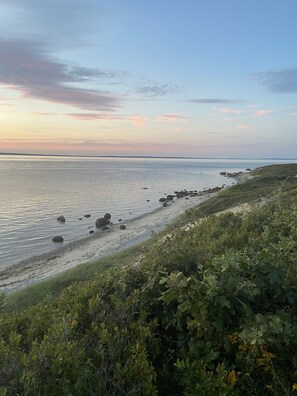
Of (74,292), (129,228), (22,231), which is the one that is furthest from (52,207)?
(74,292)

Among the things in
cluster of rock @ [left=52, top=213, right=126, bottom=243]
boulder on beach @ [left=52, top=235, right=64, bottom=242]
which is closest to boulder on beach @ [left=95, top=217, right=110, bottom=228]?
cluster of rock @ [left=52, top=213, right=126, bottom=243]

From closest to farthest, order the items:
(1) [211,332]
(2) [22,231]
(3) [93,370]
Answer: (3) [93,370] → (1) [211,332] → (2) [22,231]

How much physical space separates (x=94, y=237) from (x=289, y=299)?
2653 cm

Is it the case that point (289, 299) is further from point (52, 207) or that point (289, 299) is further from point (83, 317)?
point (52, 207)

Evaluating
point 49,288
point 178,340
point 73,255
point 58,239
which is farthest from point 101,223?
point 178,340

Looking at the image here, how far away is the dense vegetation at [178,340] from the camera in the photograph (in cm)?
328

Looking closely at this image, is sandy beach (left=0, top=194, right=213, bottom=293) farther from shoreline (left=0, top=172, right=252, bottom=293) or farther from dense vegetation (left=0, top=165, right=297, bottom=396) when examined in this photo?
dense vegetation (left=0, top=165, right=297, bottom=396)

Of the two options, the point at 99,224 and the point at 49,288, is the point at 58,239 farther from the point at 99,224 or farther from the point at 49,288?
the point at 49,288

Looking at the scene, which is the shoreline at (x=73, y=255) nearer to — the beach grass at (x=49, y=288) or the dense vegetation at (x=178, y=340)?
the beach grass at (x=49, y=288)

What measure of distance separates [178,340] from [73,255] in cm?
2077

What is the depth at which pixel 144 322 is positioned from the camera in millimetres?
4262

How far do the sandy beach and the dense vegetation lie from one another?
1221 cm

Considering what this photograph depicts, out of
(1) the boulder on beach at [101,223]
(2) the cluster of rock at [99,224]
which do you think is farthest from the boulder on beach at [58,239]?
(1) the boulder on beach at [101,223]

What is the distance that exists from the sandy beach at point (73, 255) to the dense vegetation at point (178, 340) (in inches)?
481
